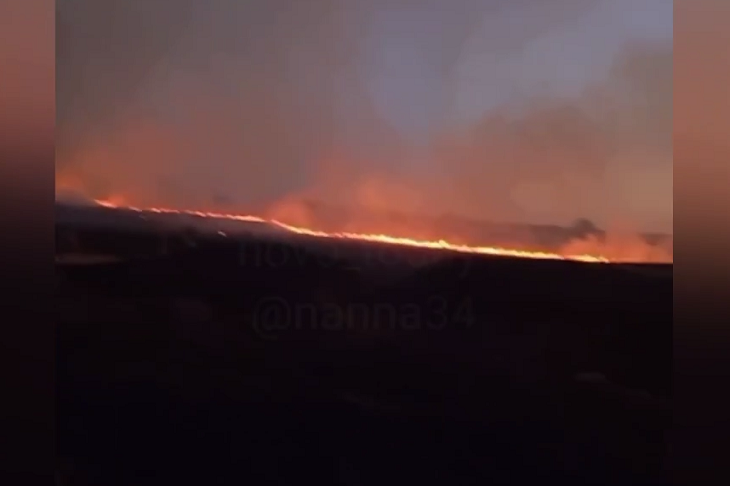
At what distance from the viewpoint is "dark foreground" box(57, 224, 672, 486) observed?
116 cm

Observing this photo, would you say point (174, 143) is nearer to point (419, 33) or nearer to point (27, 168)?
point (27, 168)

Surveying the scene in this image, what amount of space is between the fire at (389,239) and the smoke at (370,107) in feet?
0.04

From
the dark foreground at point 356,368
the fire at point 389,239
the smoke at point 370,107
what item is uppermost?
the smoke at point 370,107

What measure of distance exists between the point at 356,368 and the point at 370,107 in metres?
0.40

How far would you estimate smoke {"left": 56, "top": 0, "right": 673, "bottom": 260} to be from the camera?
1163mm

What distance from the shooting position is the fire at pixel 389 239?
116cm

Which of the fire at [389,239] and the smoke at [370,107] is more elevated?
the smoke at [370,107]

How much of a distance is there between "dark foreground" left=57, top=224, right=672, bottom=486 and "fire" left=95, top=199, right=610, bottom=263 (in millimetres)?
14

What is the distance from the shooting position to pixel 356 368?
3.94 feet

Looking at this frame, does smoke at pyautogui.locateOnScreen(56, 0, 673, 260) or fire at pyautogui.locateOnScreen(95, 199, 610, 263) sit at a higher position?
smoke at pyautogui.locateOnScreen(56, 0, 673, 260)

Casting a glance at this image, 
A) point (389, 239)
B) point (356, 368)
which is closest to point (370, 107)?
point (389, 239)

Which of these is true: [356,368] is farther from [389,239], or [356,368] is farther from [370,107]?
[370,107]

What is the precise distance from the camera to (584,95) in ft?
4.09

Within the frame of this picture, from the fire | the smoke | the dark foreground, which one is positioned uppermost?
the smoke
